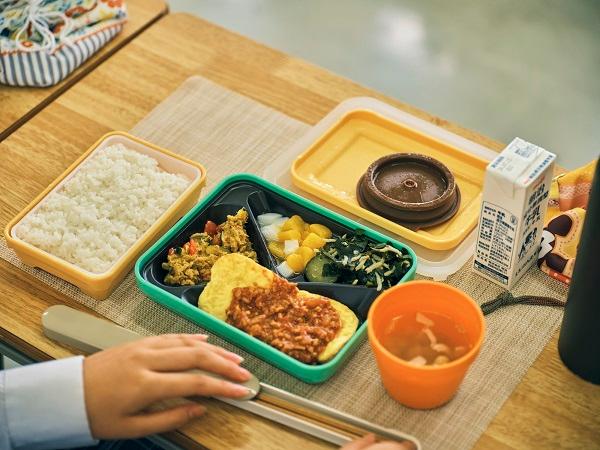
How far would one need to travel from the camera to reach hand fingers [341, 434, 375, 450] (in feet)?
3.72

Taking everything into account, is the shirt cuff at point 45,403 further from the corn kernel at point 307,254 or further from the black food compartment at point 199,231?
the corn kernel at point 307,254

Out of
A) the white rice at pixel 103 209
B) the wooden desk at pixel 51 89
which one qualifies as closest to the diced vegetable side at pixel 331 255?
the white rice at pixel 103 209

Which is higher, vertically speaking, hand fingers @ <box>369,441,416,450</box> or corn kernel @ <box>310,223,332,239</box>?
Answer: corn kernel @ <box>310,223,332,239</box>

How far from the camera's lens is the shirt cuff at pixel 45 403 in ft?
3.96

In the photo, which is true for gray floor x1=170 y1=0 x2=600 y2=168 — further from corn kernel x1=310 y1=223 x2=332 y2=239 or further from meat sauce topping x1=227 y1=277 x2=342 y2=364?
meat sauce topping x1=227 y1=277 x2=342 y2=364

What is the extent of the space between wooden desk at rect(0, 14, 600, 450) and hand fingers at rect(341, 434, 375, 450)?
52mm

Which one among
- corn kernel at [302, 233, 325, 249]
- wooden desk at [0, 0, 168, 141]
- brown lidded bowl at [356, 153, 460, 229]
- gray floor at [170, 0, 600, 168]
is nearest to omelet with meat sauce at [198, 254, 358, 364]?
corn kernel at [302, 233, 325, 249]

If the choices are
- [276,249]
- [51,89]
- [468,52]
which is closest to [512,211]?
[276,249]

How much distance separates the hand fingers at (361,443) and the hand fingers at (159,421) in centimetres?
22

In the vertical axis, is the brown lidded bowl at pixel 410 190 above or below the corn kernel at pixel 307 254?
above

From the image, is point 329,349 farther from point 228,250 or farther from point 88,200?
point 88,200

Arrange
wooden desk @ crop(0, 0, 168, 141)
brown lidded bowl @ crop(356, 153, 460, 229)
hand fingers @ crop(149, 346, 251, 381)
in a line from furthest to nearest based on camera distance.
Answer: wooden desk @ crop(0, 0, 168, 141)
brown lidded bowl @ crop(356, 153, 460, 229)
hand fingers @ crop(149, 346, 251, 381)

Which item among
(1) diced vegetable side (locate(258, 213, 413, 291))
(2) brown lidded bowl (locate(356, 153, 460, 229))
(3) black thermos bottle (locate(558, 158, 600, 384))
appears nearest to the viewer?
(3) black thermos bottle (locate(558, 158, 600, 384))

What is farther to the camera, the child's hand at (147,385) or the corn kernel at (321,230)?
the corn kernel at (321,230)
